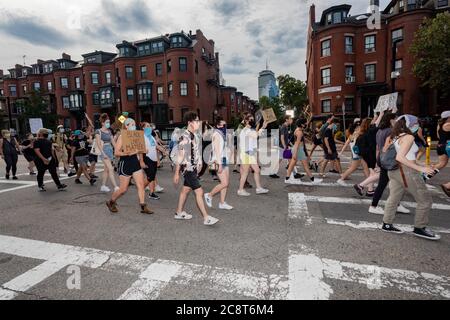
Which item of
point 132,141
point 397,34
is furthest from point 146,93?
point 132,141

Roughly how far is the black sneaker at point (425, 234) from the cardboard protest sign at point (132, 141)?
5009 millimetres

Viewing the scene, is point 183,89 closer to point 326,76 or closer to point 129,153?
point 326,76

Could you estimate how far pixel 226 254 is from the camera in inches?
142

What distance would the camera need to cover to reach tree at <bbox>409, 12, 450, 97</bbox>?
762 inches

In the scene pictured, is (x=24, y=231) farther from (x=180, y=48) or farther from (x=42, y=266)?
(x=180, y=48)

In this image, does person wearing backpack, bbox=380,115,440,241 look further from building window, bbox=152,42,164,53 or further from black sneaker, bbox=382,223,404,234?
building window, bbox=152,42,164,53

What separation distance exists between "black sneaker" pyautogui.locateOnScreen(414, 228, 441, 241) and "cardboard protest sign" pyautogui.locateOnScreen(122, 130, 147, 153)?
501 cm

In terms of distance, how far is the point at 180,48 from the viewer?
33.7m

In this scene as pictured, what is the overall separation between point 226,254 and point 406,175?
9.57ft

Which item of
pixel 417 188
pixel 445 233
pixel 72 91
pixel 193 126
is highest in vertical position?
pixel 72 91

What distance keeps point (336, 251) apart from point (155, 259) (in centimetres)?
249

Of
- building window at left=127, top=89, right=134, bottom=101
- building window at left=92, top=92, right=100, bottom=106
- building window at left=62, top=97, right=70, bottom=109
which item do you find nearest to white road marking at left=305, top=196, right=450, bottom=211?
building window at left=127, top=89, right=134, bottom=101

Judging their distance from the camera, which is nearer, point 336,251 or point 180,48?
point 336,251

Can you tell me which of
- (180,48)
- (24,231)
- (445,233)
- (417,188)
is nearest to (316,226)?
(417,188)
